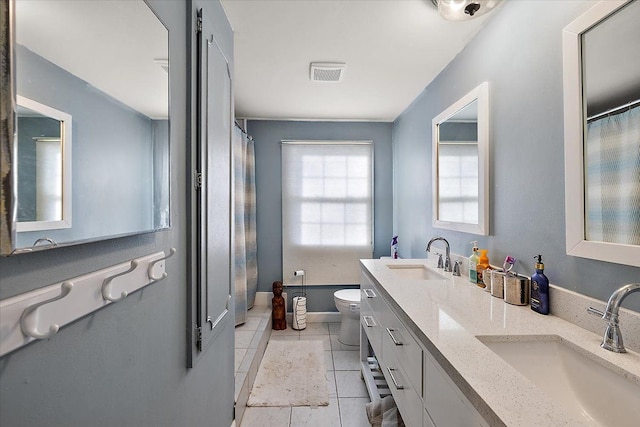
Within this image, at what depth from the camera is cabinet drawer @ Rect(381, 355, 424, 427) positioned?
1072mm

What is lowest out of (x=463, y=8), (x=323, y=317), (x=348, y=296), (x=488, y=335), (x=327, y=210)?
(x=323, y=317)

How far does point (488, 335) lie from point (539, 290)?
422 millimetres

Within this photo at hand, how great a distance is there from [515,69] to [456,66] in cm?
62

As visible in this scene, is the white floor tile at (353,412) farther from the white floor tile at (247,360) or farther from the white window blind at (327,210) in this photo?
the white window blind at (327,210)

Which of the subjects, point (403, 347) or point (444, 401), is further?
point (403, 347)

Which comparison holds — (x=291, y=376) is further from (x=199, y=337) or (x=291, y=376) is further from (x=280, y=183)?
(x=280, y=183)

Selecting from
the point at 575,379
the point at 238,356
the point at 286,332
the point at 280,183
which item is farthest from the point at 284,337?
the point at 575,379

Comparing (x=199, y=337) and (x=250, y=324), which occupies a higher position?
(x=199, y=337)

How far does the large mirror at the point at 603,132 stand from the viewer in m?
0.90

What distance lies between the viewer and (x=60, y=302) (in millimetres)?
543

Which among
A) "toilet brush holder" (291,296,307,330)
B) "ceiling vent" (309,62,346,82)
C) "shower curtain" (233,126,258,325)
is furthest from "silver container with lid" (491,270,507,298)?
"toilet brush holder" (291,296,307,330)

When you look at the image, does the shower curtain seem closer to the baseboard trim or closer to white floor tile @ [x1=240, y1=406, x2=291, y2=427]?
the baseboard trim

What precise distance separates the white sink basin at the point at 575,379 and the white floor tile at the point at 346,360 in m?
1.75

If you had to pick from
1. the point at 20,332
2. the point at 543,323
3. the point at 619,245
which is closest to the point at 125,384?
the point at 20,332
